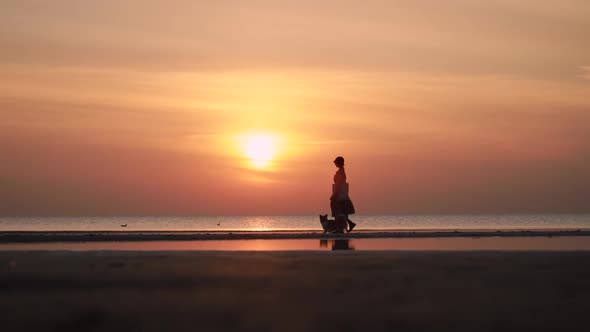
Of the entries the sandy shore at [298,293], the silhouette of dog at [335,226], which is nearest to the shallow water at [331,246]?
the silhouette of dog at [335,226]

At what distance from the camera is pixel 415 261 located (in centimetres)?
1864

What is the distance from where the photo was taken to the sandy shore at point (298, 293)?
11094mm

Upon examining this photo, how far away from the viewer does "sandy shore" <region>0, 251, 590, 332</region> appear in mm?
11094

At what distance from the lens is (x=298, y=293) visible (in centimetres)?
1345

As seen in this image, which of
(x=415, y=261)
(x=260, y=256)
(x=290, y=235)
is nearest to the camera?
(x=415, y=261)

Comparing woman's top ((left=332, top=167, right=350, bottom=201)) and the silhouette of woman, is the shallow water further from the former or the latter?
woman's top ((left=332, top=167, right=350, bottom=201))

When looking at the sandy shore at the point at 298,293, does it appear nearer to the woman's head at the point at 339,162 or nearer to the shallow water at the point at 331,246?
the shallow water at the point at 331,246

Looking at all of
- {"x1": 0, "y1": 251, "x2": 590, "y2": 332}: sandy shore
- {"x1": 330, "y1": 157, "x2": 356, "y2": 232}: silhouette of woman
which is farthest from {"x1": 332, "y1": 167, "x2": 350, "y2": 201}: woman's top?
{"x1": 0, "y1": 251, "x2": 590, "y2": 332}: sandy shore

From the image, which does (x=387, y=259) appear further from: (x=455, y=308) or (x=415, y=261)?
(x=455, y=308)

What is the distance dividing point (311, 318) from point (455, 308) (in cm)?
200

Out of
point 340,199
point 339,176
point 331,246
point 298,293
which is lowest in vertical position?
point 298,293

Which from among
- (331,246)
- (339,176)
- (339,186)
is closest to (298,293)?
(331,246)

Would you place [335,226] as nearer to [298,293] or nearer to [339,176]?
[339,176]

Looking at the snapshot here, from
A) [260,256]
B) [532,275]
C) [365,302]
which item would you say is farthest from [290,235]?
[365,302]
